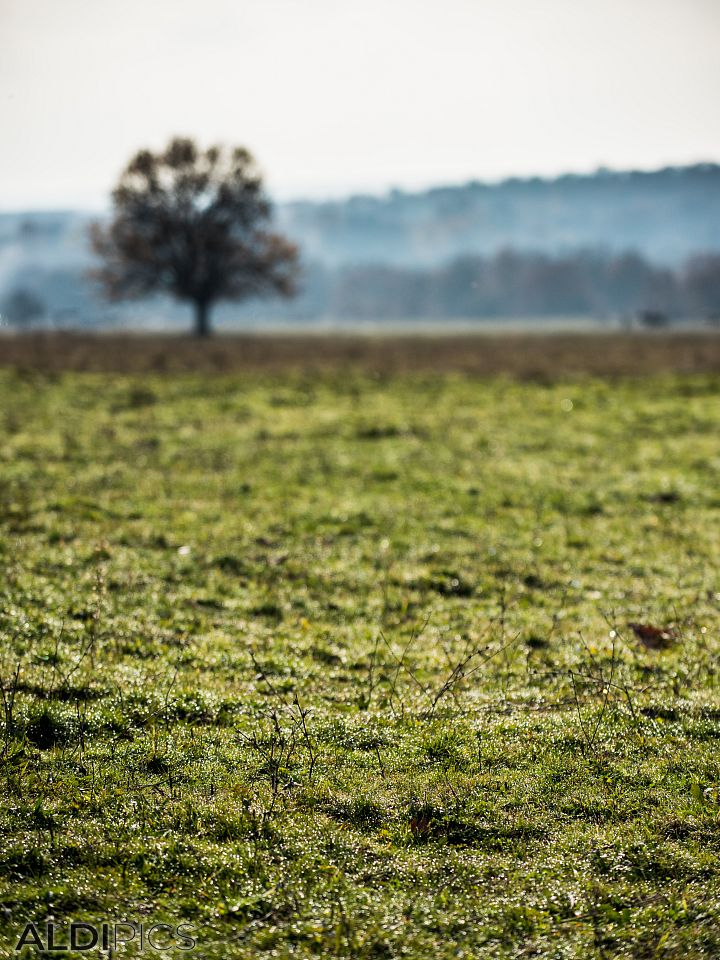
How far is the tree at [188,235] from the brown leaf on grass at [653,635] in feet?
201

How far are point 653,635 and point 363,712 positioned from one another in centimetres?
380

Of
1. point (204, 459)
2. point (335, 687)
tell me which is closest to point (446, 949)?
point (335, 687)

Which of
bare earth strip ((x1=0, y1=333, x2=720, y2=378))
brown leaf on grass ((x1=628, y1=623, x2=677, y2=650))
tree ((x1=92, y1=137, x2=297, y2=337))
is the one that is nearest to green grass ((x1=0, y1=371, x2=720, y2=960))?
brown leaf on grass ((x1=628, y1=623, x2=677, y2=650))

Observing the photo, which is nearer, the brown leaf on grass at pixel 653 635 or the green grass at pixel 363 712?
the green grass at pixel 363 712

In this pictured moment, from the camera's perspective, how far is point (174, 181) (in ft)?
213

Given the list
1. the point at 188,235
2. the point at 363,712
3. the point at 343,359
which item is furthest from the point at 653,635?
the point at 188,235

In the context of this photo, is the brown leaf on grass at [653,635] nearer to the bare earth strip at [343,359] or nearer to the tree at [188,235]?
→ the bare earth strip at [343,359]

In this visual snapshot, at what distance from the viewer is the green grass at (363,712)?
5.09m

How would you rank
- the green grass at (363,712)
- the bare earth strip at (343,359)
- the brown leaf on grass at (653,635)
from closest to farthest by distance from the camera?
the green grass at (363,712) → the brown leaf on grass at (653,635) → the bare earth strip at (343,359)

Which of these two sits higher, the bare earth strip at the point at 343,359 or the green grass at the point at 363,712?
the bare earth strip at the point at 343,359

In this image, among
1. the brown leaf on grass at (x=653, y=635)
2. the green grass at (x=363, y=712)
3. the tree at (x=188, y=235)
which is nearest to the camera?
the green grass at (x=363, y=712)

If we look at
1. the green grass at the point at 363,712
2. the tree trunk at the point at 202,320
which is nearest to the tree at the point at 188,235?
the tree trunk at the point at 202,320

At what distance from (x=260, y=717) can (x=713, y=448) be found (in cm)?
1717

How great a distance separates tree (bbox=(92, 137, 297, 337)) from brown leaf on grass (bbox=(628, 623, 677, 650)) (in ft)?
201
